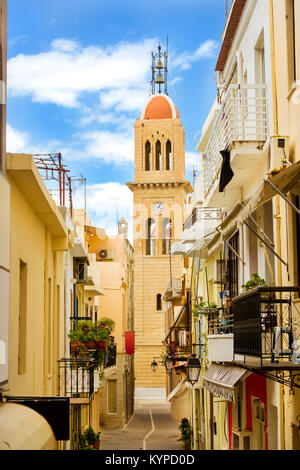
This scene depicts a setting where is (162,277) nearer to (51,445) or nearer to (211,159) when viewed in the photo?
(211,159)

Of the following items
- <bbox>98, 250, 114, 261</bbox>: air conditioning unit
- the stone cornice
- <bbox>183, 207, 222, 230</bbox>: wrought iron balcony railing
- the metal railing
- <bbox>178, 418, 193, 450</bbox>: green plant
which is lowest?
<bbox>178, 418, 193, 450</bbox>: green plant

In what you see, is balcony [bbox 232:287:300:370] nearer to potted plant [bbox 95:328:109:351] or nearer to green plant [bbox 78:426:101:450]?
potted plant [bbox 95:328:109:351]

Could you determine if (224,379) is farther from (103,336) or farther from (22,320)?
(103,336)

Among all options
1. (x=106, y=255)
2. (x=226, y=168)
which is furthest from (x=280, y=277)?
(x=106, y=255)

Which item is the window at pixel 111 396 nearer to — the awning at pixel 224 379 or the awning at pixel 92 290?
the awning at pixel 92 290

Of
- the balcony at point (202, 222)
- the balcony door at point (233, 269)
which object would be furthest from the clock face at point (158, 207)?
the balcony door at point (233, 269)

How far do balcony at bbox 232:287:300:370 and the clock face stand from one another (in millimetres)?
45442

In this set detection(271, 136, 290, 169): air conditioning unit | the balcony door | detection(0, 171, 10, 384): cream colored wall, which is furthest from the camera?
the balcony door

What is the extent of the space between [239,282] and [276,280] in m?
4.59

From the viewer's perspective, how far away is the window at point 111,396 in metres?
41.4

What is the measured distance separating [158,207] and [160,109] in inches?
310

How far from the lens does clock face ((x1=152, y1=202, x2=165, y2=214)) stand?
2199 inches

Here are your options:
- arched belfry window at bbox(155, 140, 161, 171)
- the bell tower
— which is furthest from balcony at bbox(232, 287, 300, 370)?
arched belfry window at bbox(155, 140, 161, 171)
